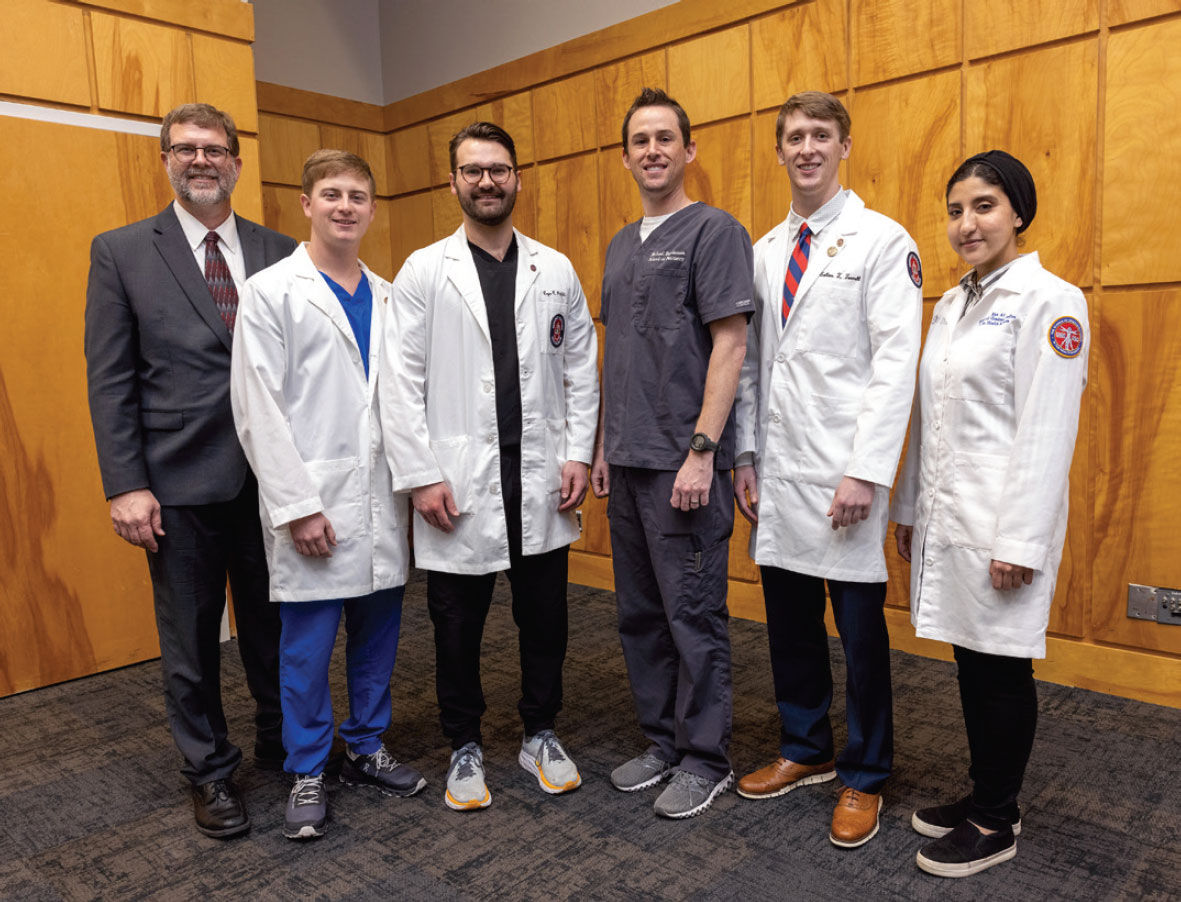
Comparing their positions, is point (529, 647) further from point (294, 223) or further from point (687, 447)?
point (294, 223)

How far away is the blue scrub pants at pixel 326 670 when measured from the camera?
217 cm

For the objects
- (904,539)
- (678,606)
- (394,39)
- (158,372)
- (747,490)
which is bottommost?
(678,606)

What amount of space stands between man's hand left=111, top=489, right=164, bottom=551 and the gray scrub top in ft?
3.86

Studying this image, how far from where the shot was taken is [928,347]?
1.99 m

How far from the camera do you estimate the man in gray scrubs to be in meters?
2.10

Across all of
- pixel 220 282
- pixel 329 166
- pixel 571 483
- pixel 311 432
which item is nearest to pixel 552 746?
pixel 571 483

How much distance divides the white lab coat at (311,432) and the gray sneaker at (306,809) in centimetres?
50

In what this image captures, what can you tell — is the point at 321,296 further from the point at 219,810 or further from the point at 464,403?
the point at 219,810

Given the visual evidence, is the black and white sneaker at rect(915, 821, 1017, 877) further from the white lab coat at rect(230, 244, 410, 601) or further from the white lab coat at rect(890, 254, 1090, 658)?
the white lab coat at rect(230, 244, 410, 601)

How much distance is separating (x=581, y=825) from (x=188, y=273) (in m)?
1.75

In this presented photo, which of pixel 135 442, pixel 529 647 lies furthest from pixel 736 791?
pixel 135 442

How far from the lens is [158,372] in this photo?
214cm

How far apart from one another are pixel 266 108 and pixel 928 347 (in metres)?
4.41

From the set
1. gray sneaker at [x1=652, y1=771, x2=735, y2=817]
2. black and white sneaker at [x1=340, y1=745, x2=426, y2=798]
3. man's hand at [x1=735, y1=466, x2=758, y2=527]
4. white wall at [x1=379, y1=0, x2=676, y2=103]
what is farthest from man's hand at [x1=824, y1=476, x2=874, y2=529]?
white wall at [x1=379, y1=0, x2=676, y2=103]
